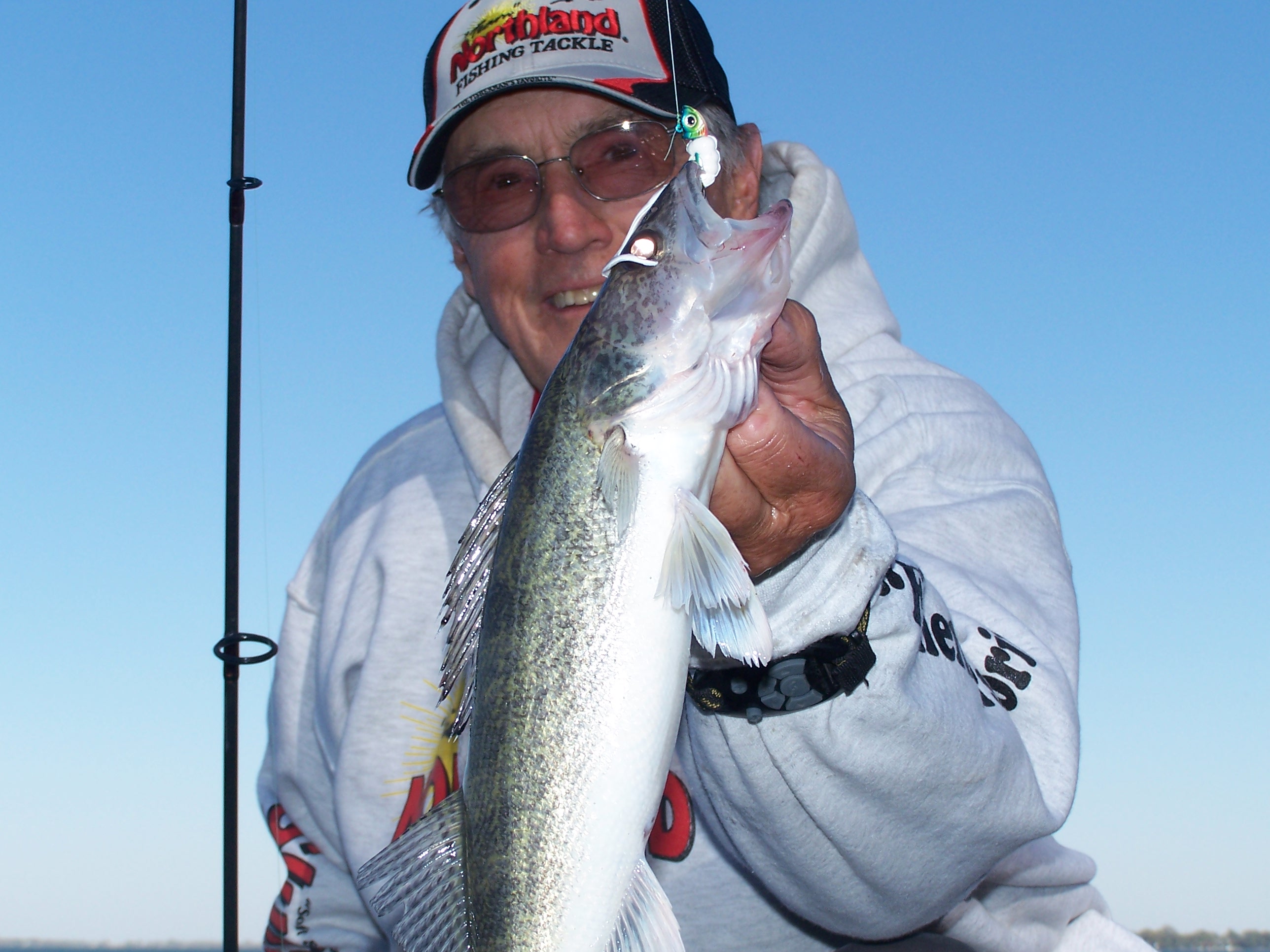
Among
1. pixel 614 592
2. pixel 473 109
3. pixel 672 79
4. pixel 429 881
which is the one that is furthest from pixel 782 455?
pixel 473 109

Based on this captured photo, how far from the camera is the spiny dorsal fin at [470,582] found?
2.47 meters

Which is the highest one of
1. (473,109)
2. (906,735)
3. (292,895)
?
(473,109)

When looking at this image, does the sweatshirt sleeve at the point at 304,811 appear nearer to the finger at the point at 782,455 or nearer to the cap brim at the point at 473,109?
the cap brim at the point at 473,109

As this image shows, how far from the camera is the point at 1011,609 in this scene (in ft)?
11.4

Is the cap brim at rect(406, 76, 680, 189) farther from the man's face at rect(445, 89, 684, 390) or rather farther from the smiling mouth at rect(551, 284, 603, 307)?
the smiling mouth at rect(551, 284, 603, 307)

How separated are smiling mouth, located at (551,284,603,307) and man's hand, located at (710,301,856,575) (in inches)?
73.2

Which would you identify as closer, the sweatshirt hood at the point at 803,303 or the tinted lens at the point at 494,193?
the tinted lens at the point at 494,193

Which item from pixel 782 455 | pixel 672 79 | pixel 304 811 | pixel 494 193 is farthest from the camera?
pixel 304 811

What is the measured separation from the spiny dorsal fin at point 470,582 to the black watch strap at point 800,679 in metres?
0.55

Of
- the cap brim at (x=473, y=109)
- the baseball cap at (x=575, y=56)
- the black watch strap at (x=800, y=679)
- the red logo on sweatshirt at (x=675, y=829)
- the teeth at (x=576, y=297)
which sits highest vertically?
the baseball cap at (x=575, y=56)

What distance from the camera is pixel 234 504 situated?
5105 millimetres

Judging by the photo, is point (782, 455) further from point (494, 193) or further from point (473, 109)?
point (473, 109)

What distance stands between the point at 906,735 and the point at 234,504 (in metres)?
3.44

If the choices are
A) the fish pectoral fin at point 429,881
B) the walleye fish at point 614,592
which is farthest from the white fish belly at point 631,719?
the fish pectoral fin at point 429,881
